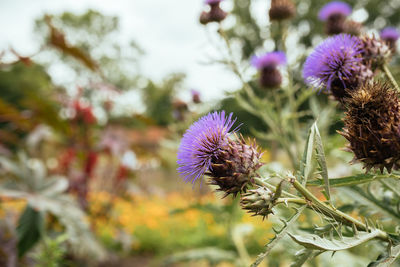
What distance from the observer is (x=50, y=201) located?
5.39ft

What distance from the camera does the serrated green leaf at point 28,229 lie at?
1483 mm

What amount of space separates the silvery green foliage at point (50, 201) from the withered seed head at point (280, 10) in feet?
4.92

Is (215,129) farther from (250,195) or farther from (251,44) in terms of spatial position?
(251,44)

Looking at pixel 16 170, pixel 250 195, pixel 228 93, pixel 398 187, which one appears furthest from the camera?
pixel 16 170

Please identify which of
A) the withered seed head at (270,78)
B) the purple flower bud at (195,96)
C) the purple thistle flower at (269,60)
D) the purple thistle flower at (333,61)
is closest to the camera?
the purple thistle flower at (333,61)

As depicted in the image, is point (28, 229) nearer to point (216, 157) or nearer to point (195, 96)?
point (216, 157)

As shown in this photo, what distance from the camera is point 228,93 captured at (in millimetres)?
Answer: 1352

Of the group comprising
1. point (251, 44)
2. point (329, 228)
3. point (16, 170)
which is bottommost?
point (329, 228)

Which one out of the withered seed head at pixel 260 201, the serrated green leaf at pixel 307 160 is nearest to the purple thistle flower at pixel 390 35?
the serrated green leaf at pixel 307 160

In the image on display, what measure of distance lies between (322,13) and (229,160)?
1337mm

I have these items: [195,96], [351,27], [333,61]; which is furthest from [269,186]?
[195,96]

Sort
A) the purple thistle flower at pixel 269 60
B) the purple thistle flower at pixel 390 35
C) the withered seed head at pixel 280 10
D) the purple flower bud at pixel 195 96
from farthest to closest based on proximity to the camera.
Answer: the purple flower bud at pixel 195 96
the withered seed head at pixel 280 10
the purple thistle flower at pixel 269 60
the purple thistle flower at pixel 390 35

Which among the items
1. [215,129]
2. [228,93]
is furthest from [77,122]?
[215,129]

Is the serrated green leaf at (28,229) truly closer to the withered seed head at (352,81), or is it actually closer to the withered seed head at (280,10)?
the withered seed head at (352,81)
